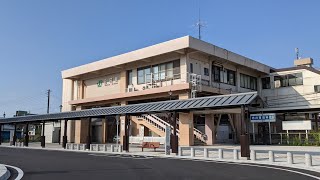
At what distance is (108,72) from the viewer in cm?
4172

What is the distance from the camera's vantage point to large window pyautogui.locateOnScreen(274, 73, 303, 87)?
3972 cm

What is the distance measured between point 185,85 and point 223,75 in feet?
26.8

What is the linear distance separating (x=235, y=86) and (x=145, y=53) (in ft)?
38.7

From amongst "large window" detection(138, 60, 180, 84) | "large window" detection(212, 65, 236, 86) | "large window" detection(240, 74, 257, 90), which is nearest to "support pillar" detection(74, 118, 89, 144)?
"large window" detection(138, 60, 180, 84)

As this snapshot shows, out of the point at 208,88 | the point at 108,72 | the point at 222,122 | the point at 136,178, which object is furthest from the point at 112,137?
the point at 136,178

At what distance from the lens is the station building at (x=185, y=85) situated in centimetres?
3167

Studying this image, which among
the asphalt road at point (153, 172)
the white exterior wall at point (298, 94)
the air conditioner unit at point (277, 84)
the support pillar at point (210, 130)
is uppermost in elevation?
the air conditioner unit at point (277, 84)

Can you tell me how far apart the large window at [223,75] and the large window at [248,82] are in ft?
6.81

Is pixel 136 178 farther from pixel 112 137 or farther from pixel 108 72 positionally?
pixel 112 137

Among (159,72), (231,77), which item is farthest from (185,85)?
(231,77)

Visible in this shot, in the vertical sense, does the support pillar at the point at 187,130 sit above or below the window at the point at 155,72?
below

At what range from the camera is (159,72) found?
3506cm

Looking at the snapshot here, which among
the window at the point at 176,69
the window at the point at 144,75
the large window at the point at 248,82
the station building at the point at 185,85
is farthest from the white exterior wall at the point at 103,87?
the large window at the point at 248,82

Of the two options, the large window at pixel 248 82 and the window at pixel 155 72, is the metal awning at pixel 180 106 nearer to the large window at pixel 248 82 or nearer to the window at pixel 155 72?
the window at pixel 155 72
